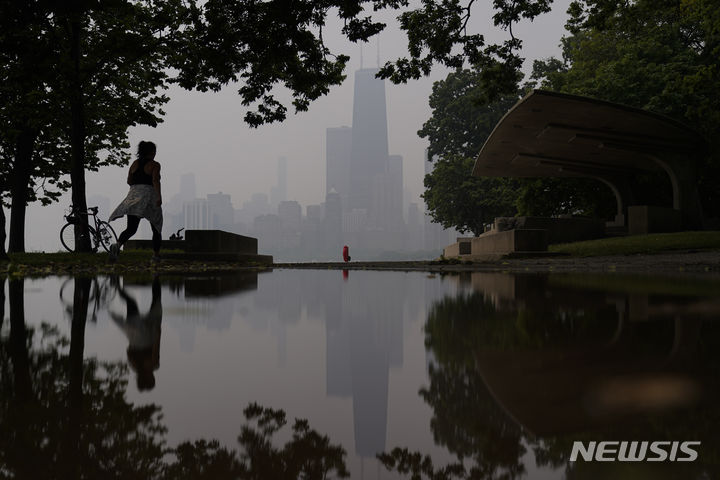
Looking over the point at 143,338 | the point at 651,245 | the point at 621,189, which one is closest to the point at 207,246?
the point at 651,245

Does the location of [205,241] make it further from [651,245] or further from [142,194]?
[651,245]

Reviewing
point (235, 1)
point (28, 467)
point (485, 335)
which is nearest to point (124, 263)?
point (235, 1)

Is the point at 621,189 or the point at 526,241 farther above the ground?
the point at 621,189

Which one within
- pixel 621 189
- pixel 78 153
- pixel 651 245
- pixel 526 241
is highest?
pixel 621 189

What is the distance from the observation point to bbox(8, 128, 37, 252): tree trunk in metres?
23.2

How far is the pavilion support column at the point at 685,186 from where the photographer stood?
2291 cm

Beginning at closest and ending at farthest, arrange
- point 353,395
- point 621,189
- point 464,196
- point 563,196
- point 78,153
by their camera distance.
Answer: point 353,395 → point 78,153 → point 621,189 → point 563,196 → point 464,196

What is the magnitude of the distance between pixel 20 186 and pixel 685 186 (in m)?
30.1

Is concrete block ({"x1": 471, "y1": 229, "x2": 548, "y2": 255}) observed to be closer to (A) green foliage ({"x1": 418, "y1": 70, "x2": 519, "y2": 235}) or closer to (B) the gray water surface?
(B) the gray water surface

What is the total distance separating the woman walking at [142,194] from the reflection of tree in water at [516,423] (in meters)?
9.40

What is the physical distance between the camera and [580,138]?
22531 mm

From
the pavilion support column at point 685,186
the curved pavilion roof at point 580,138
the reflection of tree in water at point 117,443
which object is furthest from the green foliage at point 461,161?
the reflection of tree in water at point 117,443

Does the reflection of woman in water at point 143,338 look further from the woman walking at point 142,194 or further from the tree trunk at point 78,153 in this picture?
the tree trunk at point 78,153

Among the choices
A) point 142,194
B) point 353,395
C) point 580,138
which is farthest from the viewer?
point 580,138
